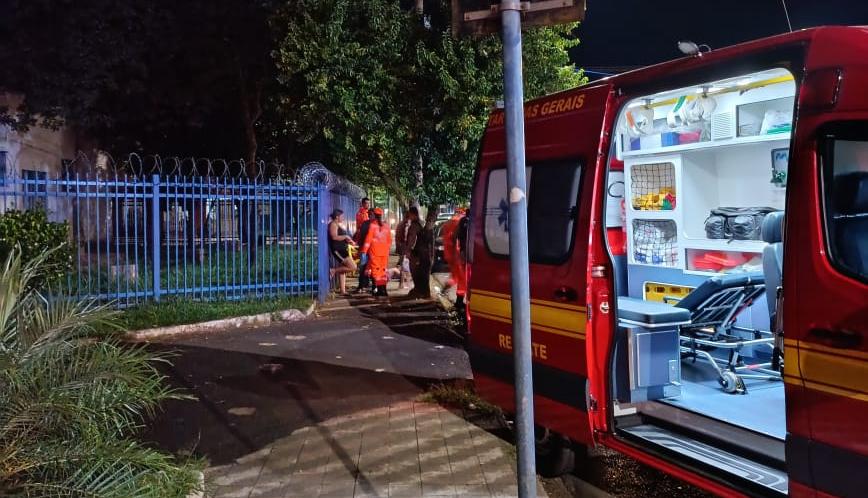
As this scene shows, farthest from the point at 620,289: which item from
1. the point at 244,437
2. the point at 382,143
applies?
the point at 382,143

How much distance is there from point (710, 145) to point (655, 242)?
1166mm

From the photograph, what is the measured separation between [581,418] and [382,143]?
288 inches

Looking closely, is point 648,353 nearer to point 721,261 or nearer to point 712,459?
point 712,459

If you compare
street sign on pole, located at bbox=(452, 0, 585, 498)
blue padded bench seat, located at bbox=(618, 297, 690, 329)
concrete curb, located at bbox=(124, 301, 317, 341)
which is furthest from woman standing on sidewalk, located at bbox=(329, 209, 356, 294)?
street sign on pole, located at bbox=(452, 0, 585, 498)

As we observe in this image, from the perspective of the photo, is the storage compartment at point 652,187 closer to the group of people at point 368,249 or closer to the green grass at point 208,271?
the green grass at point 208,271

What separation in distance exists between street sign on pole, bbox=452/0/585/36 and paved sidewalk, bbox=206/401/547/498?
294 cm

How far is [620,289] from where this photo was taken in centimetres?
682

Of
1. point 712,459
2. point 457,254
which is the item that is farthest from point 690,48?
point 457,254

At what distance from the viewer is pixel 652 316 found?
4.70 metres

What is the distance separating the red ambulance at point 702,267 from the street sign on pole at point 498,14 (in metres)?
1.18

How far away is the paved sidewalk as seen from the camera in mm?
4695

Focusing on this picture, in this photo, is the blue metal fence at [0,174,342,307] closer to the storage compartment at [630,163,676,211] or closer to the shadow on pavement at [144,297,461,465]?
the shadow on pavement at [144,297,461,465]

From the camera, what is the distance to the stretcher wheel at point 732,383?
505 cm

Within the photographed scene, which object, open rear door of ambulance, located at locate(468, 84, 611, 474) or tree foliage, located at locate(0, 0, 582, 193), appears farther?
tree foliage, located at locate(0, 0, 582, 193)
